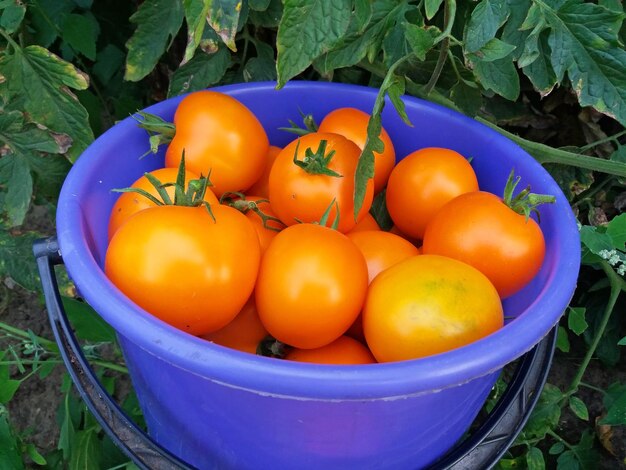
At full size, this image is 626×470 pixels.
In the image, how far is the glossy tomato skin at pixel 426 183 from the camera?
77cm

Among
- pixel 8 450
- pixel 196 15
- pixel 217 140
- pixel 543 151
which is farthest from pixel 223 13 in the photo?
pixel 8 450

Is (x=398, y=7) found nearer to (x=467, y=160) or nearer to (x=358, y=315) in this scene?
(x=467, y=160)

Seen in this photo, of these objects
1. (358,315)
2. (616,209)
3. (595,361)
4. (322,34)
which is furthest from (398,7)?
(595,361)

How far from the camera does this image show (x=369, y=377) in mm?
503

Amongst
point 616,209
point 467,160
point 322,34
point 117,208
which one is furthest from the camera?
point 616,209

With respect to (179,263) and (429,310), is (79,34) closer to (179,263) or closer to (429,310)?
(179,263)

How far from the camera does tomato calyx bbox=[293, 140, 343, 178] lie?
0.69m

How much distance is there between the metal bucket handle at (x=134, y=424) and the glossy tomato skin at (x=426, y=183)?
0.69ft

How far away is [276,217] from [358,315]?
0.17m

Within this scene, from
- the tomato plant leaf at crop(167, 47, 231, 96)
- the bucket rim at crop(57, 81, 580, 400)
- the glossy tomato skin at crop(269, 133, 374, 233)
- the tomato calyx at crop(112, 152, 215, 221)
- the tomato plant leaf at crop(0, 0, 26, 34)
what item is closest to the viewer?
the bucket rim at crop(57, 81, 580, 400)

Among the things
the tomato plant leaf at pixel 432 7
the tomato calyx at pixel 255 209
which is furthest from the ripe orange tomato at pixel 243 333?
the tomato plant leaf at pixel 432 7

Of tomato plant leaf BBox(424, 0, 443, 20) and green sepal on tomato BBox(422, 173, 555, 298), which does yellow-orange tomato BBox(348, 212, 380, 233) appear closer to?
green sepal on tomato BBox(422, 173, 555, 298)

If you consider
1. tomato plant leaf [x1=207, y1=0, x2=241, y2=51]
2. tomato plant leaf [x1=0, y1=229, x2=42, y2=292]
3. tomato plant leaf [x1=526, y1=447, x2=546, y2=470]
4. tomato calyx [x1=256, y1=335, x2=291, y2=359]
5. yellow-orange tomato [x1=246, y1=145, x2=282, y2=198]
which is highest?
tomato plant leaf [x1=207, y1=0, x2=241, y2=51]

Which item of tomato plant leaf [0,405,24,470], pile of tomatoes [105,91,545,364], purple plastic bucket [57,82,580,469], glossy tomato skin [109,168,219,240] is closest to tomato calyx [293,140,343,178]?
pile of tomatoes [105,91,545,364]
